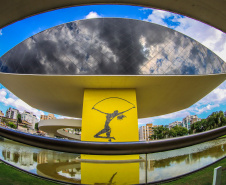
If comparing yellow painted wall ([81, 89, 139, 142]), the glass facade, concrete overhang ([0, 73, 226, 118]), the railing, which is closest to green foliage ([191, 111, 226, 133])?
concrete overhang ([0, 73, 226, 118])

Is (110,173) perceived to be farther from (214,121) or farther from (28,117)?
(28,117)

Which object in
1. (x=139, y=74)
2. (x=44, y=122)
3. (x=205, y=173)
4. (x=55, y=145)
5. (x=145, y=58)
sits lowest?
(x=44, y=122)

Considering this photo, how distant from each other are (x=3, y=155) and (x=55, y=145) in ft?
4.71

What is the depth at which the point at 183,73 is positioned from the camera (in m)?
12.2

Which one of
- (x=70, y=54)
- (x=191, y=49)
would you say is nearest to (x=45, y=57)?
(x=70, y=54)

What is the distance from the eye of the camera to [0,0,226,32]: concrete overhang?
13.0 ft

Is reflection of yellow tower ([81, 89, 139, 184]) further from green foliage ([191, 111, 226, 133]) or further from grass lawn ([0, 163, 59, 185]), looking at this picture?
green foliage ([191, 111, 226, 133])

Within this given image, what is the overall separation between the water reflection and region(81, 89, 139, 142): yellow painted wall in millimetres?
9235

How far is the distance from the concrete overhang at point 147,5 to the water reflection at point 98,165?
10.5 ft

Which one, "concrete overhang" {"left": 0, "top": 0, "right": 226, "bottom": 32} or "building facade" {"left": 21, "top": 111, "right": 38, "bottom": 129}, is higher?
"concrete overhang" {"left": 0, "top": 0, "right": 226, "bottom": 32}

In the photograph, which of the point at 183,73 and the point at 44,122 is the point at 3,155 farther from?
the point at 44,122

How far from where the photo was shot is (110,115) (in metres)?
12.3

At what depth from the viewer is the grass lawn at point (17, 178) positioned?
203 cm

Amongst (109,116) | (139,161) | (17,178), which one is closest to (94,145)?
(139,161)
